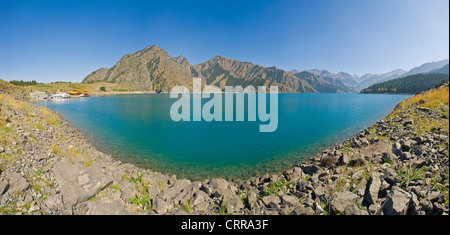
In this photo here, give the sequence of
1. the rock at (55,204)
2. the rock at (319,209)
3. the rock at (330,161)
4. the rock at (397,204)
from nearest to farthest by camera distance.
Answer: the rock at (397,204) → the rock at (55,204) → the rock at (319,209) → the rock at (330,161)

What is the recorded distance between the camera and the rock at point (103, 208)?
6524 mm

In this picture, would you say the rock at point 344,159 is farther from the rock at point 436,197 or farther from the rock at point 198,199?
the rock at point 198,199

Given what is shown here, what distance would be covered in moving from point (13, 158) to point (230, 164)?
14145 millimetres

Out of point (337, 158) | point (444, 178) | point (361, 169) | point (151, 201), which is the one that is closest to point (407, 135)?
point (337, 158)

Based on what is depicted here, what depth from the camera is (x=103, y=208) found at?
671 centimetres

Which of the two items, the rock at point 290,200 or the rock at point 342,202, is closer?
the rock at point 342,202

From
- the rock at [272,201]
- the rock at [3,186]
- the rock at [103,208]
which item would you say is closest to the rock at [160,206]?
the rock at [103,208]

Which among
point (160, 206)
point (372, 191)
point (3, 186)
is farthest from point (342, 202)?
point (3, 186)

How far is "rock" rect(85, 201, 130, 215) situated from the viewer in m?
6.52

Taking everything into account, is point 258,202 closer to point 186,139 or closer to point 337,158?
point 337,158

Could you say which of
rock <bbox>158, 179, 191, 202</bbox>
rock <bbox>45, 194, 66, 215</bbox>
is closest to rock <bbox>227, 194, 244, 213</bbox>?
rock <bbox>158, 179, 191, 202</bbox>

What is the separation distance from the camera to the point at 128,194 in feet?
26.0

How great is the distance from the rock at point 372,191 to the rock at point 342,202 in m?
0.38
